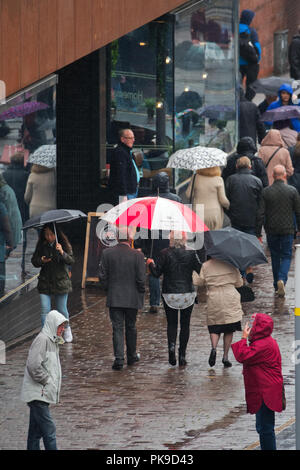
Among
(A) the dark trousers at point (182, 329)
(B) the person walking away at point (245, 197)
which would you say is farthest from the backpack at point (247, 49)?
(A) the dark trousers at point (182, 329)

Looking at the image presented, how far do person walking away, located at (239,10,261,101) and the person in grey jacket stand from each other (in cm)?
1615

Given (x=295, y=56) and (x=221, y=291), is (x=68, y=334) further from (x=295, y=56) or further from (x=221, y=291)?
(x=295, y=56)

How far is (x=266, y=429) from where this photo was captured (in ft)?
29.8

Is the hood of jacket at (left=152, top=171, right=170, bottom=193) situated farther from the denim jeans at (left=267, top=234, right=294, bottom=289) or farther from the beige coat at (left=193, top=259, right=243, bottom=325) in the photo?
the beige coat at (left=193, top=259, right=243, bottom=325)

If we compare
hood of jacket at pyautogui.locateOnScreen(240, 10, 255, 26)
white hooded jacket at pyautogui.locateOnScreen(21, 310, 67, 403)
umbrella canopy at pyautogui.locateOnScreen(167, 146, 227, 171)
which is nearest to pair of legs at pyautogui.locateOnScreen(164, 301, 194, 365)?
white hooded jacket at pyautogui.locateOnScreen(21, 310, 67, 403)

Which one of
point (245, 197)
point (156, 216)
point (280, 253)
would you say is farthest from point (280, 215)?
point (156, 216)

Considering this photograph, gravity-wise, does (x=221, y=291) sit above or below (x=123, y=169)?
below

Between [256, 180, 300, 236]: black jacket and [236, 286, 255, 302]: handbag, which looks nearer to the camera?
[236, 286, 255, 302]: handbag

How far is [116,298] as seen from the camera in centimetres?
1212

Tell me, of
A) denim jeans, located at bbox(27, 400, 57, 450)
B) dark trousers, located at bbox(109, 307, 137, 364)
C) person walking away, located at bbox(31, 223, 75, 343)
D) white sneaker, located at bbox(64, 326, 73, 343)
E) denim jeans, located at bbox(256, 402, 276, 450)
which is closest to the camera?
denim jeans, located at bbox(27, 400, 57, 450)

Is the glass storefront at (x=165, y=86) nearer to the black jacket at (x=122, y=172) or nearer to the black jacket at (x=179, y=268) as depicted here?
the black jacket at (x=122, y=172)

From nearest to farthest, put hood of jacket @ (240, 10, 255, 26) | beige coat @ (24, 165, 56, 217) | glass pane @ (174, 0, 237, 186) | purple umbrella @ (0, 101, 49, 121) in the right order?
purple umbrella @ (0, 101, 49, 121) < beige coat @ (24, 165, 56, 217) < glass pane @ (174, 0, 237, 186) < hood of jacket @ (240, 10, 255, 26)

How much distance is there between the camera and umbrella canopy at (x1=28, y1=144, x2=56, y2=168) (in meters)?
13.8

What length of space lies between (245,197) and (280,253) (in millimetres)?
926
